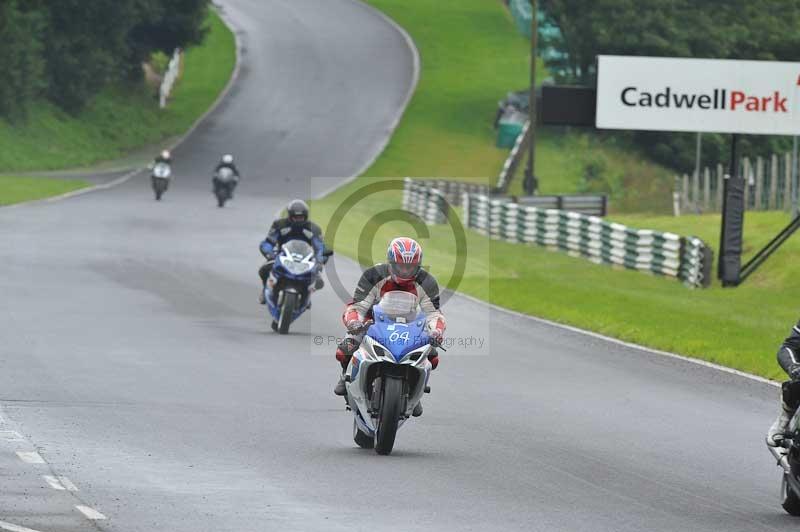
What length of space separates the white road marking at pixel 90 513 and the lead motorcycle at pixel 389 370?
3.25m

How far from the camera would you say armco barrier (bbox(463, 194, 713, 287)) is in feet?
113

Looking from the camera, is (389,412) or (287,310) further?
(287,310)

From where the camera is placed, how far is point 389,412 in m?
12.7

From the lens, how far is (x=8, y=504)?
32.7ft

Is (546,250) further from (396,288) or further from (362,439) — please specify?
(362,439)

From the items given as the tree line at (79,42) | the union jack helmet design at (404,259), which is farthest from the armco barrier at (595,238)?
the tree line at (79,42)

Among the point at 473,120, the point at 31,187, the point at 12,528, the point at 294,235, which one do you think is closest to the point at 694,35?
the point at 473,120

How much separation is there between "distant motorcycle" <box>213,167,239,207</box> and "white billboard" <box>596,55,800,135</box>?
2015 cm

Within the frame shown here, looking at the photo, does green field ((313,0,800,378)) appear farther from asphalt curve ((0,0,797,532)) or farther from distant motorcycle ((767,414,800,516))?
distant motorcycle ((767,414,800,516))

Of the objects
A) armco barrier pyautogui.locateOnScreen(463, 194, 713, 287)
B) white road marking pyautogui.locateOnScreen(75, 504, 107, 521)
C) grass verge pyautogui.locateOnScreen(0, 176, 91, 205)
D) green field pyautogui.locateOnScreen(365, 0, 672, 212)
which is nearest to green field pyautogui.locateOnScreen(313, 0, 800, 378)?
green field pyautogui.locateOnScreen(365, 0, 672, 212)

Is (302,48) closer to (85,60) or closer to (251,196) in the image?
(85,60)

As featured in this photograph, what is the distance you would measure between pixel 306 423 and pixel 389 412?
1.97m

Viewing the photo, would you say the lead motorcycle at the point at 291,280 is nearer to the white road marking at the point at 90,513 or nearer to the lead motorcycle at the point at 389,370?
the lead motorcycle at the point at 389,370

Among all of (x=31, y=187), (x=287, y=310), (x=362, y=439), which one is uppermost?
(x=362, y=439)
